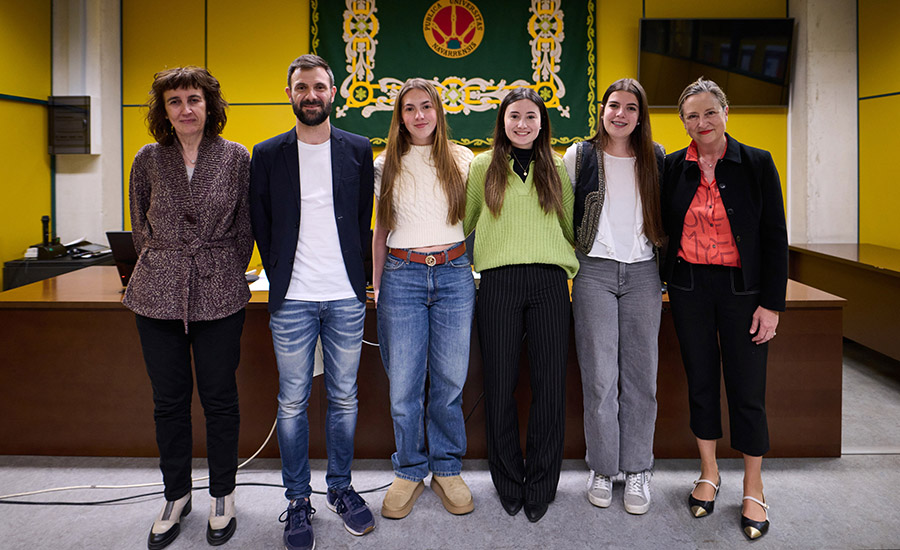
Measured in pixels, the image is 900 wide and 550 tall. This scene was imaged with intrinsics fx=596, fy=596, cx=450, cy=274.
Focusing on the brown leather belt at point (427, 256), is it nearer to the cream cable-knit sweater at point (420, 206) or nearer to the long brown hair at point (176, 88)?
the cream cable-knit sweater at point (420, 206)

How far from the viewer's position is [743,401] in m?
2.14

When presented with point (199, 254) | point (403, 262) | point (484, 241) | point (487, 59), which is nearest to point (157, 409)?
point (199, 254)

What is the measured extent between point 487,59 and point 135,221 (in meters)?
3.74

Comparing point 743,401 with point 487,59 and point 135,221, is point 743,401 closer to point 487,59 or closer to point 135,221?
point 135,221

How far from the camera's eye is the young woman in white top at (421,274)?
2117 millimetres

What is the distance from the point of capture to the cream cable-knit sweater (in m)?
2.12

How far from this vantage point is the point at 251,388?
2641 mm

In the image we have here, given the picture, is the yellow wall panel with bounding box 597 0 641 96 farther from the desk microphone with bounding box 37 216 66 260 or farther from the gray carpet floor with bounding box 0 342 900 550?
the desk microphone with bounding box 37 216 66 260

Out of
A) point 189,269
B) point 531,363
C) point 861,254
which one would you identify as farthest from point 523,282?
point 861,254

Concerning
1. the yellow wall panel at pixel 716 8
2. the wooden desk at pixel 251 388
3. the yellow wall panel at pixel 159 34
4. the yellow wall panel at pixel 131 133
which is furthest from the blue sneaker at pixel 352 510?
the yellow wall panel at pixel 716 8

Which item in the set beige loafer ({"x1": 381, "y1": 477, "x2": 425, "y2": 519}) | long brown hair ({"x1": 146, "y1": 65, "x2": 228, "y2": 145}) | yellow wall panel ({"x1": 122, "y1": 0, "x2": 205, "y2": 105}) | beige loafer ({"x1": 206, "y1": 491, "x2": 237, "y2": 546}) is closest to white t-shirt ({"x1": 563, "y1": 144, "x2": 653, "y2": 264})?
beige loafer ({"x1": 381, "y1": 477, "x2": 425, "y2": 519})

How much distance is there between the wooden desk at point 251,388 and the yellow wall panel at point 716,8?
336 cm

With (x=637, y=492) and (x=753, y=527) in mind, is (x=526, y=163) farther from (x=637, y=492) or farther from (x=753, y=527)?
(x=753, y=527)

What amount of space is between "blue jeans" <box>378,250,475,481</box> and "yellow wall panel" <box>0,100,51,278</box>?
152 inches
